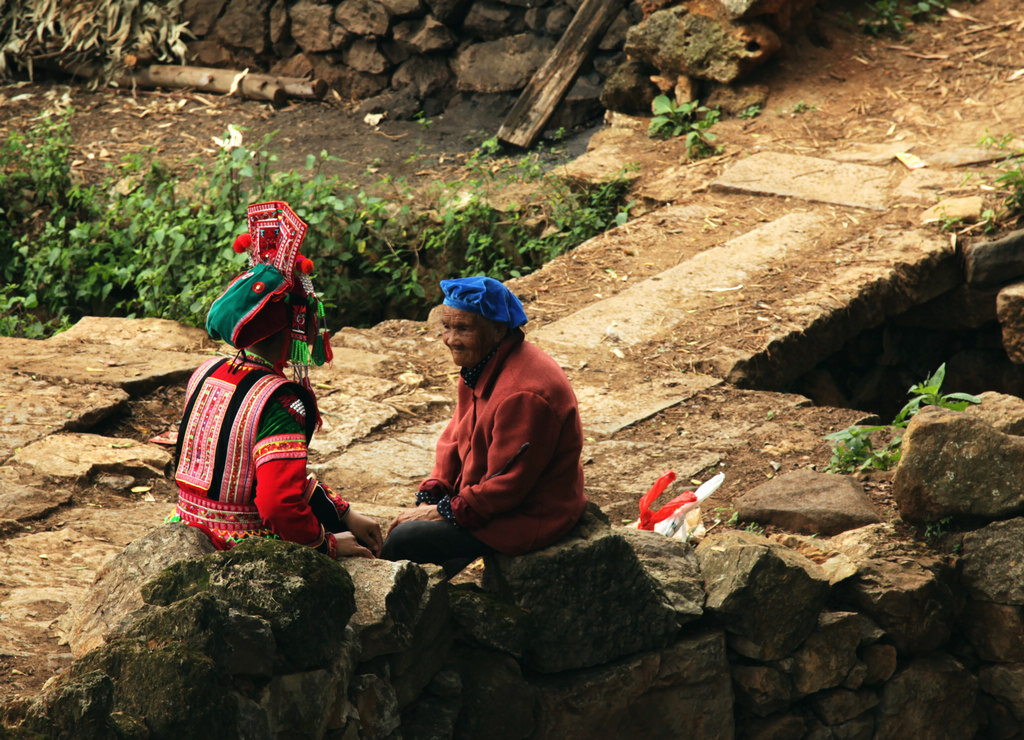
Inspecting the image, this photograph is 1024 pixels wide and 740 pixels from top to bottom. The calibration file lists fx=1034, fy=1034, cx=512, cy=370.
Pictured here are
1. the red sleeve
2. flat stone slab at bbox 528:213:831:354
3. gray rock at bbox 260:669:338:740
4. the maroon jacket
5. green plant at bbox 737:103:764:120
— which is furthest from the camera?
green plant at bbox 737:103:764:120

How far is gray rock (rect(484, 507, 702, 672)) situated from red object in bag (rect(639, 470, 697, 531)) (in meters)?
0.48

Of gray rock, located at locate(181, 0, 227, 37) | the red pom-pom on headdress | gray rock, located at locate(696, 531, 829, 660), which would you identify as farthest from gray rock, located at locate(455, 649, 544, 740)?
gray rock, located at locate(181, 0, 227, 37)

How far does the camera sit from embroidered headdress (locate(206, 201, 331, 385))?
8.85 ft

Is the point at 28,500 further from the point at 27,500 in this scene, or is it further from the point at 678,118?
the point at 678,118

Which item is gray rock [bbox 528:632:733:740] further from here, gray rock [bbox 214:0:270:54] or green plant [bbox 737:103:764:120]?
gray rock [bbox 214:0:270:54]

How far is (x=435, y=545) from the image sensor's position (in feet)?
10.3

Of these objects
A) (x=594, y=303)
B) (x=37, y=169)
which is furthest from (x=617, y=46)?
(x=37, y=169)

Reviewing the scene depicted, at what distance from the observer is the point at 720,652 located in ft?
11.3

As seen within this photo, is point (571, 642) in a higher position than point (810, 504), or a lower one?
higher

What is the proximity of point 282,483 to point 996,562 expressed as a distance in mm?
2577

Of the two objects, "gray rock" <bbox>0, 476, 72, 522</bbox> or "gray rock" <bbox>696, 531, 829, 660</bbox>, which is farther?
"gray rock" <bbox>0, 476, 72, 522</bbox>

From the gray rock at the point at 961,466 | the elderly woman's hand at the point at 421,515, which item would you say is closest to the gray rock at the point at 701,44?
the gray rock at the point at 961,466

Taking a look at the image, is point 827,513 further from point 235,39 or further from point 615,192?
point 235,39

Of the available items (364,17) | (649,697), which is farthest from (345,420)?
(364,17)
